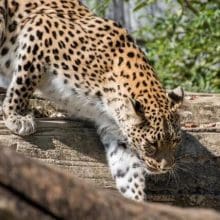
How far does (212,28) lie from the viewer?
10.8 meters

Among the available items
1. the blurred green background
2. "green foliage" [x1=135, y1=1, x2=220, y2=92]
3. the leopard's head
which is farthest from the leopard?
"green foliage" [x1=135, y1=1, x2=220, y2=92]

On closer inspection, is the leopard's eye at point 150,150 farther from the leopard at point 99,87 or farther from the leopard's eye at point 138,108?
the leopard's eye at point 138,108

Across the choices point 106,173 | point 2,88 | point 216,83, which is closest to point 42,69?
point 2,88

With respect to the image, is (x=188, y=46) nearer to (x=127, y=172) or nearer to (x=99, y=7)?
(x=99, y=7)

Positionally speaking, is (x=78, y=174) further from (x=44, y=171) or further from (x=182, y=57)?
(x=182, y=57)

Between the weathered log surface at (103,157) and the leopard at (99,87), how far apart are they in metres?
0.08

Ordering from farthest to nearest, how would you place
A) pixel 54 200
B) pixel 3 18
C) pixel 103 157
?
pixel 3 18, pixel 103 157, pixel 54 200

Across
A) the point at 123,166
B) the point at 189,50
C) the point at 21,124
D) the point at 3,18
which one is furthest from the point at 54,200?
the point at 189,50

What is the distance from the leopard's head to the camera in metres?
6.71

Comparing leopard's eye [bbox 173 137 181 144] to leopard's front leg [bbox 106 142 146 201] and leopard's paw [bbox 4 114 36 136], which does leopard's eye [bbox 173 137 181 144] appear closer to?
leopard's front leg [bbox 106 142 146 201]

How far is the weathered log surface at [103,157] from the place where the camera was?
662 cm

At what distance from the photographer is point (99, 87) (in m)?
6.96

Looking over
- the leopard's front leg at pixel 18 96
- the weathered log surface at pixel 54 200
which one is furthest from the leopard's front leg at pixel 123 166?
the weathered log surface at pixel 54 200

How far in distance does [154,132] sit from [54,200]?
4234 millimetres
